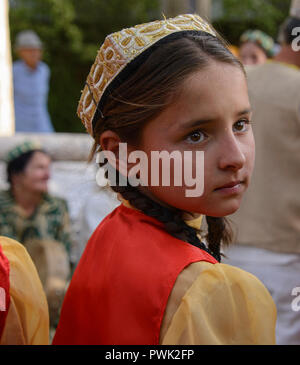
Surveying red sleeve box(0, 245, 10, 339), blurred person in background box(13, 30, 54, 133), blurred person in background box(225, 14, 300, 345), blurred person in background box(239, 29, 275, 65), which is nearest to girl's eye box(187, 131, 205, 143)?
red sleeve box(0, 245, 10, 339)

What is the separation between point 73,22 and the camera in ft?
39.4

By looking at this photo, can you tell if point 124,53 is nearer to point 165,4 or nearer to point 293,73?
point 293,73

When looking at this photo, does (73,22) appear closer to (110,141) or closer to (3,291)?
(110,141)

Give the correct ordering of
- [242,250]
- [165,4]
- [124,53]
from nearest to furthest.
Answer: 1. [124,53]
2. [242,250]
3. [165,4]

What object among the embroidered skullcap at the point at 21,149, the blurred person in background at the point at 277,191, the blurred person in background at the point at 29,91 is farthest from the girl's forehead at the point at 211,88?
the blurred person in background at the point at 29,91

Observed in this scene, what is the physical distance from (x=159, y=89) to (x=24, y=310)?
0.56 meters

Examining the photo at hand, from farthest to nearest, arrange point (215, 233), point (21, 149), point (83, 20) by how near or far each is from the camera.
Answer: point (83, 20) → point (21, 149) → point (215, 233)

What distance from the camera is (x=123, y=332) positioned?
3.36ft

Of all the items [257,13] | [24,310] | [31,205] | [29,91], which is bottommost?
[24,310]

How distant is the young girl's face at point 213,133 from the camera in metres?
1.01

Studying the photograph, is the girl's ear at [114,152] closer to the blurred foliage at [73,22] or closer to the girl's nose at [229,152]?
the girl's nose at [229,152]

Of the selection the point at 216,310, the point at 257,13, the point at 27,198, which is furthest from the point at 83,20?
the point at 216,310

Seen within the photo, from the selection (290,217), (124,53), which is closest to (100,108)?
(124,53)

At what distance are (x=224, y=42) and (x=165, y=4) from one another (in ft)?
10.4
